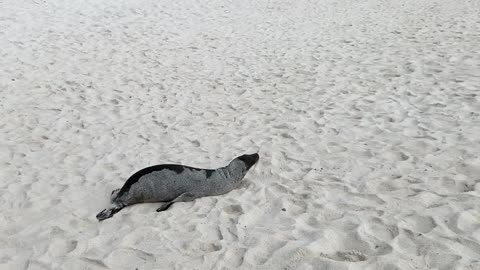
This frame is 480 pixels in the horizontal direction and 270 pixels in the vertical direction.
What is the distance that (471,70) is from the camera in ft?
22.2

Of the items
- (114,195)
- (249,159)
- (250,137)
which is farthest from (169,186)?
(250,137)

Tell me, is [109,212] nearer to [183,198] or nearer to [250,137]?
[183,198]

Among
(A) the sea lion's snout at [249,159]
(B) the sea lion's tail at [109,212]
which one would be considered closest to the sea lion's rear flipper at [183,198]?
(B) the sea lion's tail at [109,212]

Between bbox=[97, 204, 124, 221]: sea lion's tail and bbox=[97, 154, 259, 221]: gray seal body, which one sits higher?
bbox=[97, 154, 259, 221]: gray seal body

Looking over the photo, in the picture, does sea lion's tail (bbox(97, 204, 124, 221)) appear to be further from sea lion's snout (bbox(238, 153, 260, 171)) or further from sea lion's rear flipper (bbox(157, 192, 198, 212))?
sea lion's snout (bbox(238, 153, 260, 171))

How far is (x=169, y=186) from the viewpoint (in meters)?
3.72

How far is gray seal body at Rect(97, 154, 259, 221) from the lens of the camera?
12.0ft

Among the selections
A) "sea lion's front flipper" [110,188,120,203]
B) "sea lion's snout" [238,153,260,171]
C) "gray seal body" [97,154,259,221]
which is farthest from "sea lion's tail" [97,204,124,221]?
"sea lion's snout" [238,153,260,171]

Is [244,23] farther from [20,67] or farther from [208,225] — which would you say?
[208,225]

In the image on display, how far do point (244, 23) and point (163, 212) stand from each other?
7.92 m

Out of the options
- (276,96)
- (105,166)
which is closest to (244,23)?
(276,96)

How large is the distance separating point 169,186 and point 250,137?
5.17 ft

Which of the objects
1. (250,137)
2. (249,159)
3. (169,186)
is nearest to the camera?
(169,186)

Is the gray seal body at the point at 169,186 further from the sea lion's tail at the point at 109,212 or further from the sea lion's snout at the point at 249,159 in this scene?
the sea lion's snout at the point at 249,159
